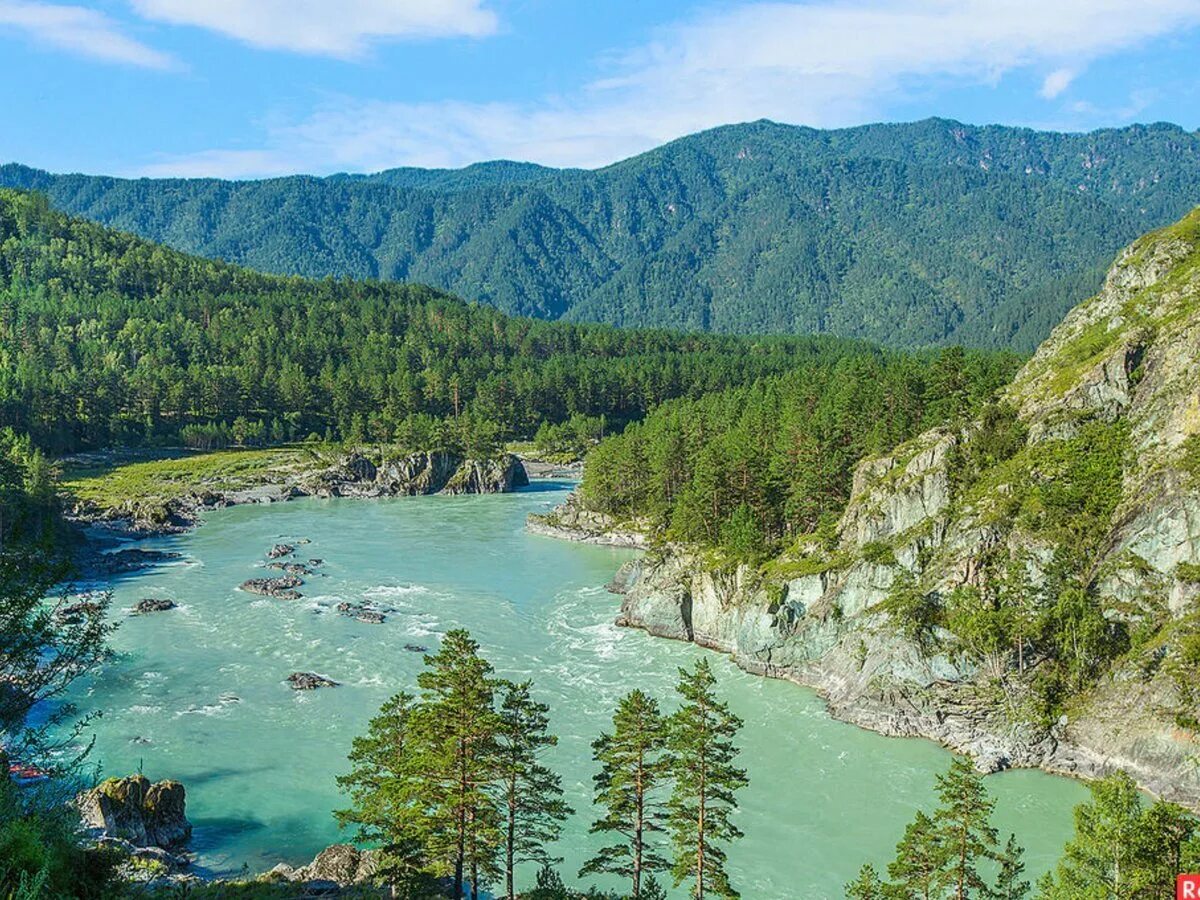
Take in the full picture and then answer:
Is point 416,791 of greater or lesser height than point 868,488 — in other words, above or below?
below

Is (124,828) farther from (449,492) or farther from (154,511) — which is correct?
(449,492)

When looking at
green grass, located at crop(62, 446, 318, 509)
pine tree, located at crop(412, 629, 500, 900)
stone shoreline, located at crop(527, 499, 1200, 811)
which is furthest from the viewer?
green grass, located at crop(62, 446, 318, 509)

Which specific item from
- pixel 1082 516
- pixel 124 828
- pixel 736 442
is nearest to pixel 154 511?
pixel 736 442

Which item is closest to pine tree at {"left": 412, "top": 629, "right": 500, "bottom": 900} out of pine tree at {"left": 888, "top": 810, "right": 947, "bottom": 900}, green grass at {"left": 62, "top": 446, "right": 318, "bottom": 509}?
pine tree at {"left": 888, "top": 810, "right": 947, "bottom": 900}

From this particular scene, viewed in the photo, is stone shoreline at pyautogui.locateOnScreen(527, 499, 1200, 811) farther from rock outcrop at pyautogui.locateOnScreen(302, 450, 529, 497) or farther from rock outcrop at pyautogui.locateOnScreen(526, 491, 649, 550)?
rock outcrop at pyautogui.locateOnScreen(302, 450, 529, 497)

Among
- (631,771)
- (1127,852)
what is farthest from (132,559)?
(1127,852)

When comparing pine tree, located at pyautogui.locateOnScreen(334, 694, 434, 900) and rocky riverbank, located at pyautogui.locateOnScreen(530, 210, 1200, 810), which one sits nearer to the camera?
pine tree, located at pyautogui.locateOnScreen(334, 694, 434, 900)
